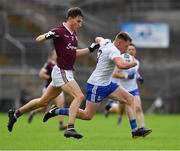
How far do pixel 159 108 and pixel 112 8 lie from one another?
678cm

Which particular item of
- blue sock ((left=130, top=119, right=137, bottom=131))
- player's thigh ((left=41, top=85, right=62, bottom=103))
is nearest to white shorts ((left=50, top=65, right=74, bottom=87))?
player's thigh ((left=41, top=85, right=62, bottom=103))

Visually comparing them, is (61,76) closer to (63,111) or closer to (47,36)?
(63,111)

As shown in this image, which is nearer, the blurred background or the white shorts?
the white shorts

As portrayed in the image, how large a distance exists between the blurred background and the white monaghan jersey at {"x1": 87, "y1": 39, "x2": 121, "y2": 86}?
72.6ft

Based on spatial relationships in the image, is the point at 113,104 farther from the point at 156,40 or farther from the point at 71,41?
the point at 156,40

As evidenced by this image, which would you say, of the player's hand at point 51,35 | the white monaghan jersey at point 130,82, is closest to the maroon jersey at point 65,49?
the player's hand at point 51,35

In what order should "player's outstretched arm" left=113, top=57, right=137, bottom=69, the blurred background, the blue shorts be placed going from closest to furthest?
1. "player's outstretched arm" left=113, top=57, right=137, bottom=69
2. the blue shorts
3. the blurred background

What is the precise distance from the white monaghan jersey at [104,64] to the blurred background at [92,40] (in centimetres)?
2213

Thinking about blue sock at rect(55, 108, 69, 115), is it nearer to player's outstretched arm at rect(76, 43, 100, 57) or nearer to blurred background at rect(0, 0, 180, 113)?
player's outstretched arm at rect(76, 43, 100, 57)

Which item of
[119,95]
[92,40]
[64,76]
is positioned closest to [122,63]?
[64,76]

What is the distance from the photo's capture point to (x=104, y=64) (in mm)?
17906

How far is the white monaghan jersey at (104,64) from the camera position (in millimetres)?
17584

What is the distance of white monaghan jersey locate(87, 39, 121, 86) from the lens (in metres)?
17.6

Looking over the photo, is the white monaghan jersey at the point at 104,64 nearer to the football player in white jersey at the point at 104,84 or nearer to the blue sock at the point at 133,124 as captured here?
the football player in white jersey at the point at 104,84
